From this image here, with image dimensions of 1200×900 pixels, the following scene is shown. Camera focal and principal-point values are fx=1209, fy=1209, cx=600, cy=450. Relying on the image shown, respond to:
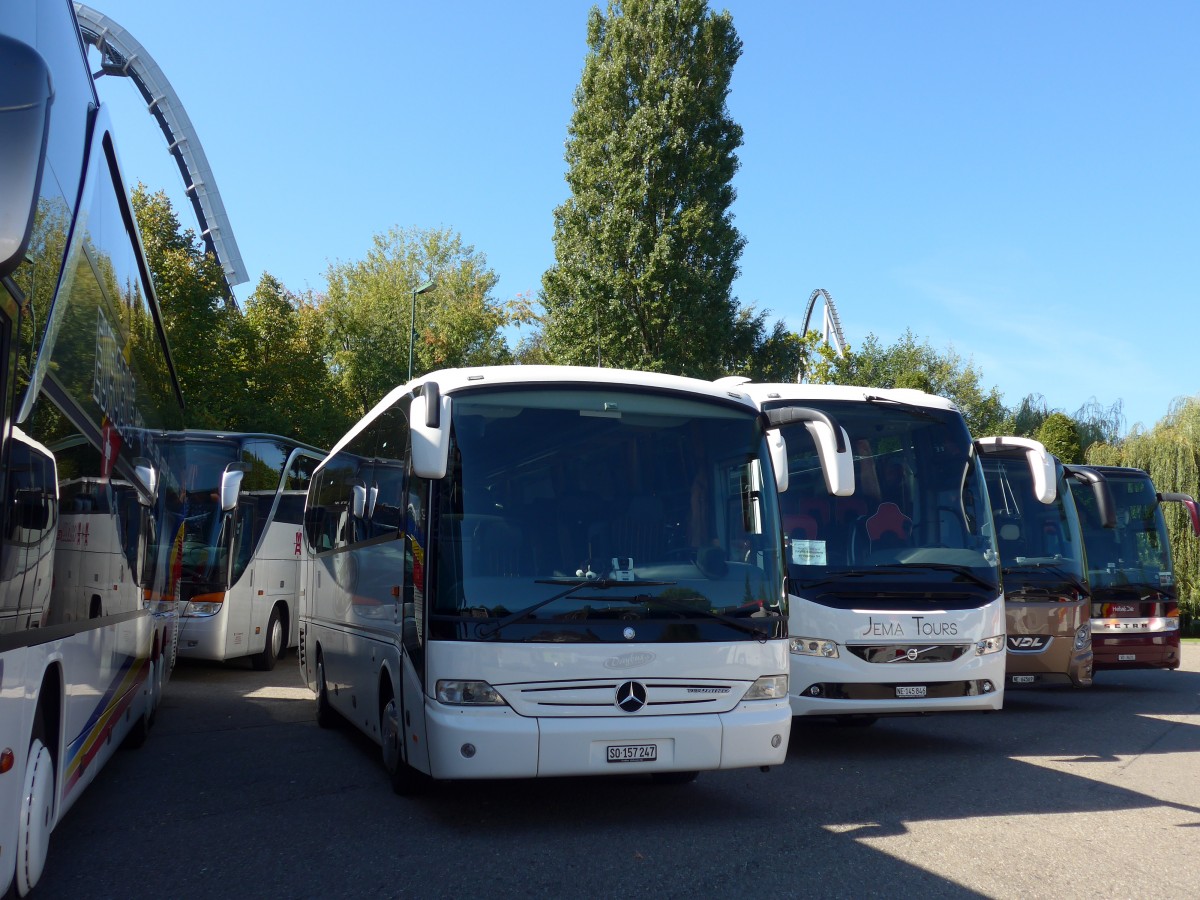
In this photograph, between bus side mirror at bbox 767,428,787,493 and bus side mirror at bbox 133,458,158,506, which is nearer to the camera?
bus side mirror at bbox 133,458,158,506

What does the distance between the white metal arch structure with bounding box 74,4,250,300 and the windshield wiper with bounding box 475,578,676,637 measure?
1748 inches

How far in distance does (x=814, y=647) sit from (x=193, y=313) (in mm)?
27531

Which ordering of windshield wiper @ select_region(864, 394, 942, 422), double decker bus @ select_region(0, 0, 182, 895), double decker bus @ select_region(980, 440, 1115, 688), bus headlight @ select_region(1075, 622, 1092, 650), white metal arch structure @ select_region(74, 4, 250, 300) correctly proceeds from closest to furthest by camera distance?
double decker bus @ select_region(0, 0, 182, 895)
windshield wiper @ select_region(864, 394, 942, 422)
double decker bus @ select_region(980, 440, 1115, 688)
bus headlight @ select_region(1075, 622, 1092, 650)
white metal arch structure @ select_region(74, 4, 250, 300)

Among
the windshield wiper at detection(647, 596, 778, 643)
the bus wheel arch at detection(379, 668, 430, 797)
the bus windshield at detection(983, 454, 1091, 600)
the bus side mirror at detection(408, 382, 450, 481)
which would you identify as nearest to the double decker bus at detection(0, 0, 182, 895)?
the bus side mirror at detection(408, 382, 450, 481)

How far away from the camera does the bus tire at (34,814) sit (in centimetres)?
484

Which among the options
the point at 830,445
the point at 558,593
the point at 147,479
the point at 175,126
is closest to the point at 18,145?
the point at 558,593

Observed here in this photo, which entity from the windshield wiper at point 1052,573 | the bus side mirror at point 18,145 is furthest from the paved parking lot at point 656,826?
the bus side mirror at point 18,145

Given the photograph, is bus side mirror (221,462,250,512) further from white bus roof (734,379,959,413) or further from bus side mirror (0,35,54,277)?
bus side mirror (0,35,54,277)

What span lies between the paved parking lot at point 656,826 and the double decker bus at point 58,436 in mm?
751

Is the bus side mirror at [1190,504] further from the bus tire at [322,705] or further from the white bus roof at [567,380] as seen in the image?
the bus tire at [322,705]

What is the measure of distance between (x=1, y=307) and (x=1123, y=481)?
17721 millimetres

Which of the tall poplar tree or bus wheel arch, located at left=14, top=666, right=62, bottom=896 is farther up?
the tall poplar tree

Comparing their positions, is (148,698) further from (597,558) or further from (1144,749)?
(1144,749)

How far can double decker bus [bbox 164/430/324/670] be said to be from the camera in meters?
17.3
